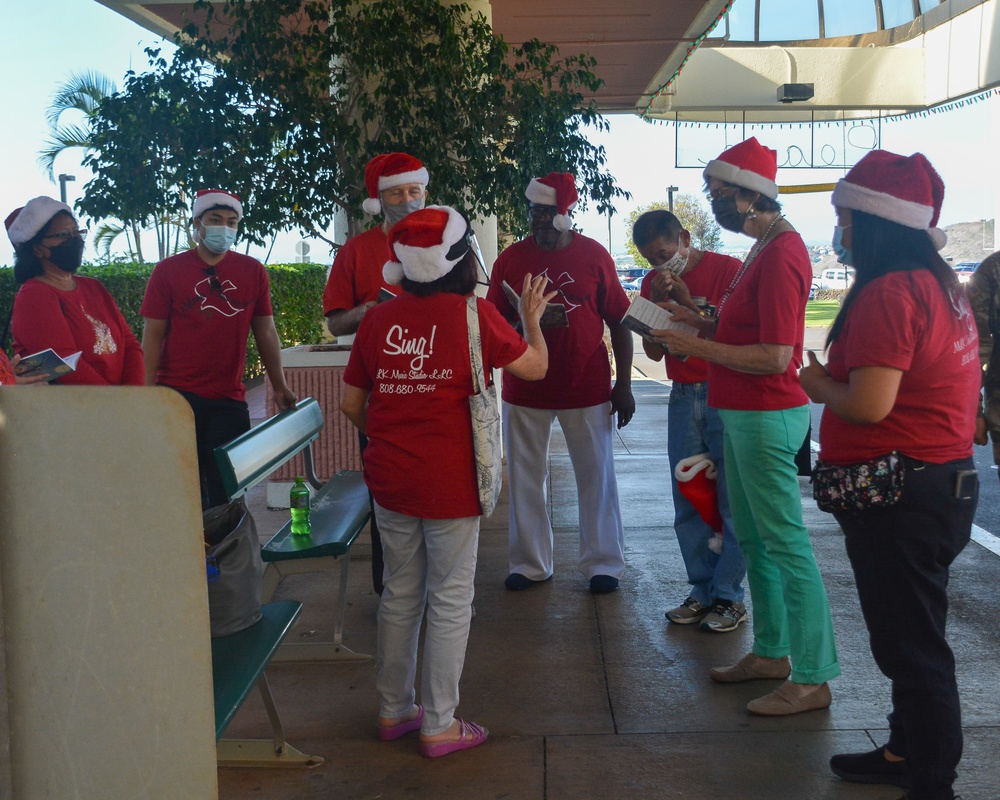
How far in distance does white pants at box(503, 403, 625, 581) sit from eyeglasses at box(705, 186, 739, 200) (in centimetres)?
158

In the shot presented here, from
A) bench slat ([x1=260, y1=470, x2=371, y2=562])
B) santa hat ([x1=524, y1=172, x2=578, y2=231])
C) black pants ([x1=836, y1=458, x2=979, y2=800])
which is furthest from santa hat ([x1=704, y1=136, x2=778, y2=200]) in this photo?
bench slat ([x1=260, y1=470, x2=371, y2=562])

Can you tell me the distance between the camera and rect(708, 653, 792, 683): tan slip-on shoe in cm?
411

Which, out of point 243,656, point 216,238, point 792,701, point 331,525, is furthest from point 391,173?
point 792,701

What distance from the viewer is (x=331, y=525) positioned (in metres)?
4.50

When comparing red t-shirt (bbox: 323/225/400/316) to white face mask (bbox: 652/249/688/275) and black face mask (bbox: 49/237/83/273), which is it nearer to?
black face mask (bbox: 49/237/83/273)

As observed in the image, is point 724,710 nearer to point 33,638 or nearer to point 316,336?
point 33,638

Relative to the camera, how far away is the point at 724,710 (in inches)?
153

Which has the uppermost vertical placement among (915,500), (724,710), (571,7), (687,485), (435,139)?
(571,7)

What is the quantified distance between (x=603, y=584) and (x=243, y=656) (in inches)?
98.6

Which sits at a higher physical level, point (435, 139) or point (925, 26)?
point (925, 26)

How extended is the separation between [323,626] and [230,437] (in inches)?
39.0

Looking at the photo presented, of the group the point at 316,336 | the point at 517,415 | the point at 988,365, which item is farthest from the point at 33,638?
the point at 316,336

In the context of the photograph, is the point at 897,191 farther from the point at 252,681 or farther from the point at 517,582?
the point at 517,582

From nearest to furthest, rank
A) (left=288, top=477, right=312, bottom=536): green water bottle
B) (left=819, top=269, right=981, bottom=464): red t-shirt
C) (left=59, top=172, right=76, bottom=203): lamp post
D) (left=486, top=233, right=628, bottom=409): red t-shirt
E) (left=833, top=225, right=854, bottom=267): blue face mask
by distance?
1. (left=819, top=269, right=981, bottom=464): red t-shirt
2. (left=833, top=225, right=854, bottom=267): blue face mask
3. (left=288, top=477, right=312, bottom=536): green water bottle
4. (left=486, top=233, right=628, bottom=409): red t-shirt
5. (left=59, top=172, right=76, bottom=203): lamp post
